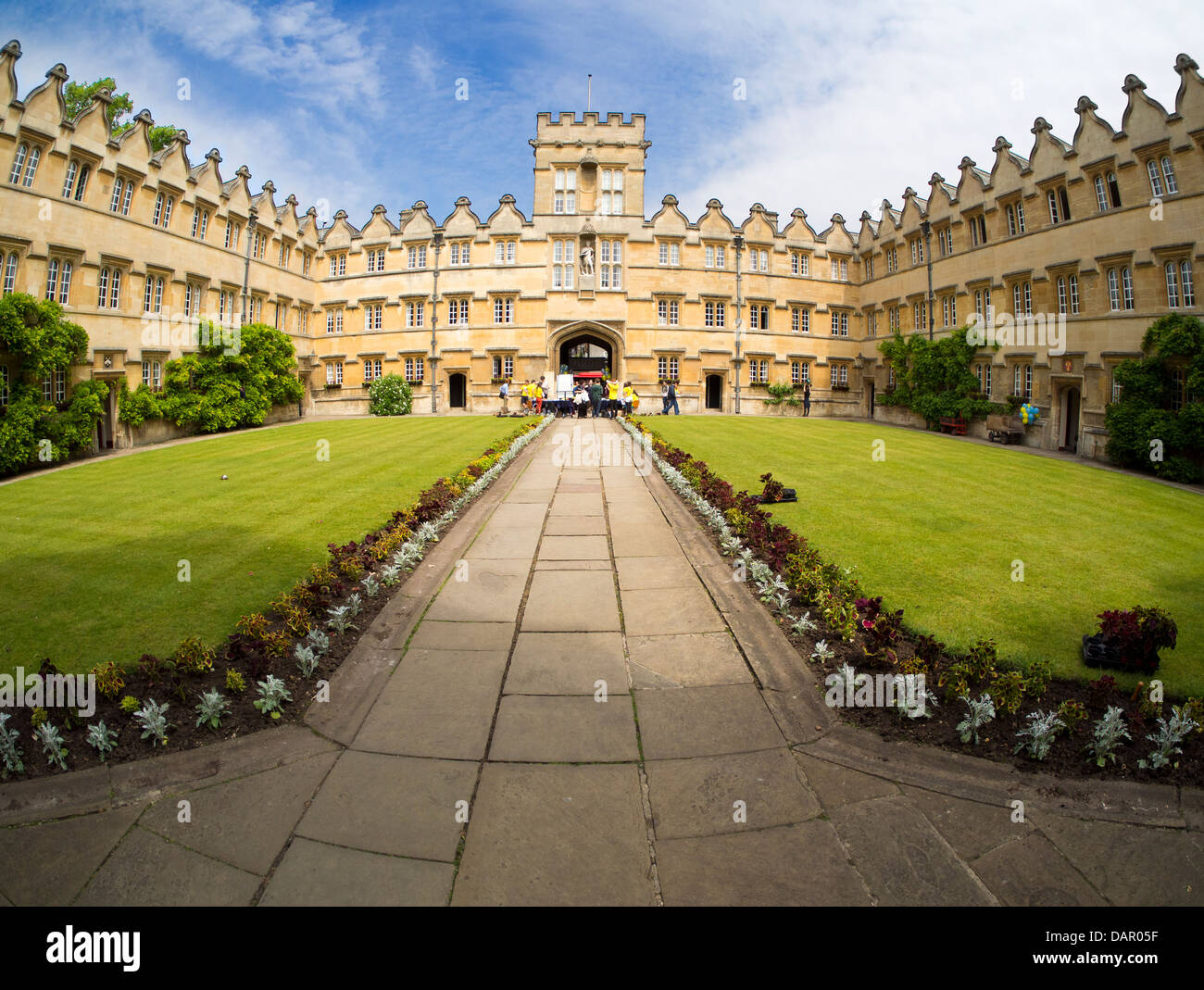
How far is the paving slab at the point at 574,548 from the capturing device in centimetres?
993

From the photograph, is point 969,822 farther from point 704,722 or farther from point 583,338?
point 583,338

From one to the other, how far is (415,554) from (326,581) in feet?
5.02

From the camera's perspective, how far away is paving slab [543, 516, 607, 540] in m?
11.2

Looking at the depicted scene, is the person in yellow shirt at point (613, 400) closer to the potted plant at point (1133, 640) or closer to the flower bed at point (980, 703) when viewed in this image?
the flower bed at point (980, 703)

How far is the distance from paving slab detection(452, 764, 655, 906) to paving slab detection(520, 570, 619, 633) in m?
2.58

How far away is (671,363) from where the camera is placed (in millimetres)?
43719

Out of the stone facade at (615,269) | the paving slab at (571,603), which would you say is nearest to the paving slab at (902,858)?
the paving slab at (571,603)

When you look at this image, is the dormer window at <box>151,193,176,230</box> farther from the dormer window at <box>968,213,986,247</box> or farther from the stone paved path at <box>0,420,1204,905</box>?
the dormer window at <box>968,213,986,247</box>

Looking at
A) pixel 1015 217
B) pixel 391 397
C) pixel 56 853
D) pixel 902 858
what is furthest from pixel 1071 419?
pixel 391 397

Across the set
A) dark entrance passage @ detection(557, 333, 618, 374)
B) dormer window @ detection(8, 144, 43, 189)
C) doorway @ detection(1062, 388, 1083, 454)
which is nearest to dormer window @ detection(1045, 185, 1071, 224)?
doorway @ detection(1062, 388, 1083, 454)

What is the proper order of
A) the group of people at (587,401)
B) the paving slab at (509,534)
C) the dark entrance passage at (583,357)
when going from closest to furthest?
the paving slab at (509,534) < the group of people at (587,401) < the dark entrance passage at (583,357)

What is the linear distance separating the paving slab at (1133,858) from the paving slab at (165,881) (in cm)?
484

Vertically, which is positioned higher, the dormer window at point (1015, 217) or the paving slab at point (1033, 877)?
the dormer window at point (1015, 217)
